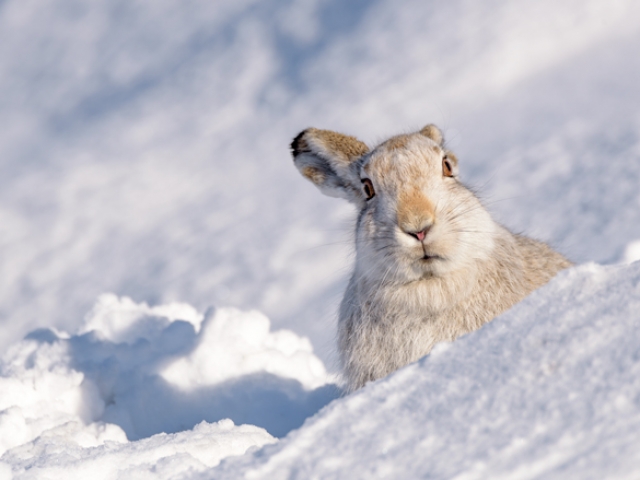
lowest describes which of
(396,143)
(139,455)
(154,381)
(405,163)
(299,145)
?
(139,455)

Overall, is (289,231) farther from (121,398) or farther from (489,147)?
(121,398)

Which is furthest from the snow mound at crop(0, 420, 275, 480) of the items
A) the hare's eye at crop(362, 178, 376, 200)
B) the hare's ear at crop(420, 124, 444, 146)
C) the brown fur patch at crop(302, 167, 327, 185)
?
the hare's ear at crop(420, 124, 444, 146)

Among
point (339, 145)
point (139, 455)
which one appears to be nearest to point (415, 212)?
point (339, 145)

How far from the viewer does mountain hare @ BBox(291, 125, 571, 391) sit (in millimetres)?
4348

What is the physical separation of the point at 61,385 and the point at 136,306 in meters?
2.13

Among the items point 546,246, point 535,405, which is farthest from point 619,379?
point 546,246

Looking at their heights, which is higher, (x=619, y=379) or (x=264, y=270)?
(x=264, y=270)

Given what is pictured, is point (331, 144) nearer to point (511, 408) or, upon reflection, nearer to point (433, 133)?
point (433, 133)

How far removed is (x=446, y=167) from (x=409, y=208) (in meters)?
0.85

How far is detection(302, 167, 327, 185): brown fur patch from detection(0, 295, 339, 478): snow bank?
5.36 ft

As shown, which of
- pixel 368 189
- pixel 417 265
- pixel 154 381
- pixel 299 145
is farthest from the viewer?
pixel 154 381

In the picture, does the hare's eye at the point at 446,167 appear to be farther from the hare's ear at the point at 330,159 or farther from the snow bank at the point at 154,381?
the snow bank at the point at 154,381

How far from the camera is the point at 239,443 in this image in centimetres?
409

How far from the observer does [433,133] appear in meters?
5.66
